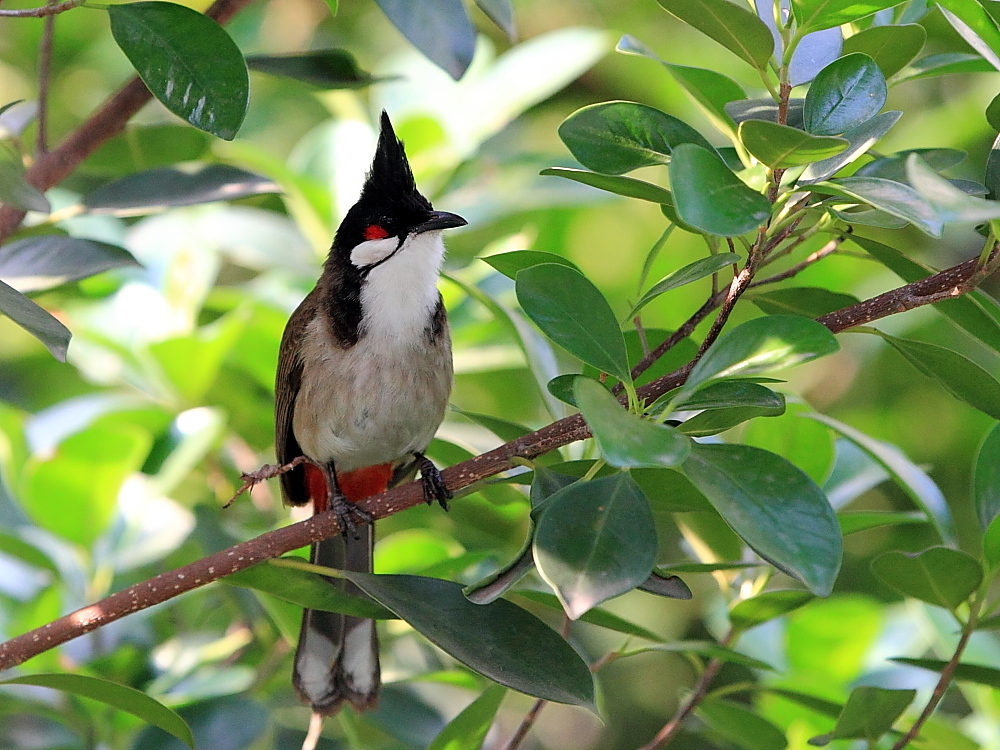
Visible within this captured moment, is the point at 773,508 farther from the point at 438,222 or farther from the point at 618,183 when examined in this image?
the point at 438,222

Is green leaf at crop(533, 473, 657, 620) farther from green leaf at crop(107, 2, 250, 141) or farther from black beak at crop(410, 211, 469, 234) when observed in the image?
black beak at crop(410, 211, 469, 234)

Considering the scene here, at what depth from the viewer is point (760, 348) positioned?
0.93 m

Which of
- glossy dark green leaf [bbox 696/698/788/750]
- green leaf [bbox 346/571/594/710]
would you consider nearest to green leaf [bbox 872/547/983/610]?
glossy dark green leaf [bbox 696/698/788/750]

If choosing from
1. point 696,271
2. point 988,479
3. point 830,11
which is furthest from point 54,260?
point 988,479

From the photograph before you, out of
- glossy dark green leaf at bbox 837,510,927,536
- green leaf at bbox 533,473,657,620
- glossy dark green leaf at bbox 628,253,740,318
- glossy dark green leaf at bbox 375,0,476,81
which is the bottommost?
glossy dark green leaf at bbox 837,510,927,536

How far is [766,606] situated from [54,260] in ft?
3.70

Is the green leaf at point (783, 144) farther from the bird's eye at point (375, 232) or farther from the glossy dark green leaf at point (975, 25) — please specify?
the bird's eye at point (375, 232)

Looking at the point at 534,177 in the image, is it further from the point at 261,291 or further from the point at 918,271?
the point at 918,271

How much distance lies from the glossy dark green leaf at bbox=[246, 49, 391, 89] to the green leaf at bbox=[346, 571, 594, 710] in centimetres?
76

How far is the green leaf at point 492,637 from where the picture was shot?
1.12 metres

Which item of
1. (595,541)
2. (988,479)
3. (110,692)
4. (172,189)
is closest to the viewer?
(595,541)

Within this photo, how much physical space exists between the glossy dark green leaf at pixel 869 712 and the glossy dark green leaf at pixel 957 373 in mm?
380

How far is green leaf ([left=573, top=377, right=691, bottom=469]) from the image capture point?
2.68ft

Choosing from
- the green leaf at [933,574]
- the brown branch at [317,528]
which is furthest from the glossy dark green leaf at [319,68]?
the green leaf at [933,574]
